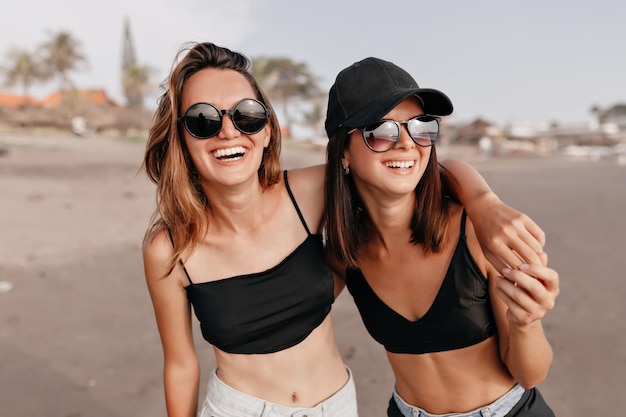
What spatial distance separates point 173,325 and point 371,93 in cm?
137

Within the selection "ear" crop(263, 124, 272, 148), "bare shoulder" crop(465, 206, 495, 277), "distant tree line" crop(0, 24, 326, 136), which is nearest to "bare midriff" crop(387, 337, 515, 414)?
"bare shoulder" crop(465, 206, 495, 277)

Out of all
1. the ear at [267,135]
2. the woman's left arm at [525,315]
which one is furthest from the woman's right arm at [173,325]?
the woman's left arm at [525,315]

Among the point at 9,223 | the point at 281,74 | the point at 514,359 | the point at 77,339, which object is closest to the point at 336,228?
the point at 514,359

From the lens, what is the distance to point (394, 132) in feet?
5.87

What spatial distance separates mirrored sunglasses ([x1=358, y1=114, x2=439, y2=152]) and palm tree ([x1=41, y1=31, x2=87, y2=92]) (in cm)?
4595

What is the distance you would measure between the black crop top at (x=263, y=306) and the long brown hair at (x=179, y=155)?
255 mm

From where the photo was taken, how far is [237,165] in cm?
198

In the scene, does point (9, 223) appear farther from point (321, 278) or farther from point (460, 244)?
point (460, 244)

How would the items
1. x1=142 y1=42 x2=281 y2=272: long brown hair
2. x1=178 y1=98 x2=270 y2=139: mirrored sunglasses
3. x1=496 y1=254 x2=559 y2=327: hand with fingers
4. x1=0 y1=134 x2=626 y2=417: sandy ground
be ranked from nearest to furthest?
x1=496 y1=254 x2=559 y2=327: hand with fingers → x1=178 y1=98 x2=270 y2=139: mirrored sunglasses → x1=142 y1=42 x2=281 y2=272: long brown hair → x1=0 y1=134 x2=626 y2=417: sandy ground

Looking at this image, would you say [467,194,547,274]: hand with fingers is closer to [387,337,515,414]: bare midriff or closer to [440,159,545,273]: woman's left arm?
[440,159,545,273]: woman's left arm

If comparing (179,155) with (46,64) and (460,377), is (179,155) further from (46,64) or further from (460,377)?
(46,64)

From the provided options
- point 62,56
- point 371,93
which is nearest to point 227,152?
point 371,93

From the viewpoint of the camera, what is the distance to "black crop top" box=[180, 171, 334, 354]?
78.8 inches

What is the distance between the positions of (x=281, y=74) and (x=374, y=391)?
176 ft
